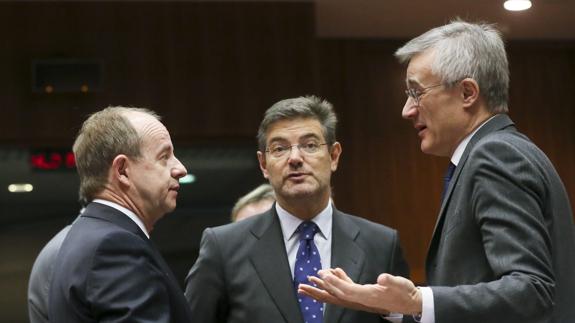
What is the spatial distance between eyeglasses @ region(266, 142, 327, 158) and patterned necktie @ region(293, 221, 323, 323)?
0.22m

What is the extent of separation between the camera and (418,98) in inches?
88.3

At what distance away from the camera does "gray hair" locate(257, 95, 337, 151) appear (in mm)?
2900

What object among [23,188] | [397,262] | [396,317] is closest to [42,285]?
[397,262]

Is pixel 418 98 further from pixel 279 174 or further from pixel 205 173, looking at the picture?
pixel 205 173

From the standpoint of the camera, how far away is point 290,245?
110 inches

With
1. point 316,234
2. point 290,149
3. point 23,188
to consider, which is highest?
point 290,149

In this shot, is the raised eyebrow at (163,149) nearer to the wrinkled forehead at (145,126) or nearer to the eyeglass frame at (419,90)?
the wrinkled forehead at (145,126)

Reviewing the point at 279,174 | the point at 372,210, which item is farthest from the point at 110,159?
the point at 372,210

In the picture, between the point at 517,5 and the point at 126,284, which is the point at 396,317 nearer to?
the point at 126,284

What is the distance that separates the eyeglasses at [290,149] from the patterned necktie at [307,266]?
0.22 m

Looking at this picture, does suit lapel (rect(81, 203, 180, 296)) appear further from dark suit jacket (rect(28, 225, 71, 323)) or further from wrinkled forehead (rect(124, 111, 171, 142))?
dark suit jacket (rect(28, 225, 71, 323))

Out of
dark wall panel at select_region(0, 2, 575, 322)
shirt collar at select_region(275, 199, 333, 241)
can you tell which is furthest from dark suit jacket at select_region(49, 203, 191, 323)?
dark wall panel at select_region(0, 2, 575, 322)

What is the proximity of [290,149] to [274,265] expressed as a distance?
1.24 ft

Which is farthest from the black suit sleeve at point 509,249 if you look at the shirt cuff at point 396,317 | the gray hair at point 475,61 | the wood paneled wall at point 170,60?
the wood paneled wall at point 170,60
